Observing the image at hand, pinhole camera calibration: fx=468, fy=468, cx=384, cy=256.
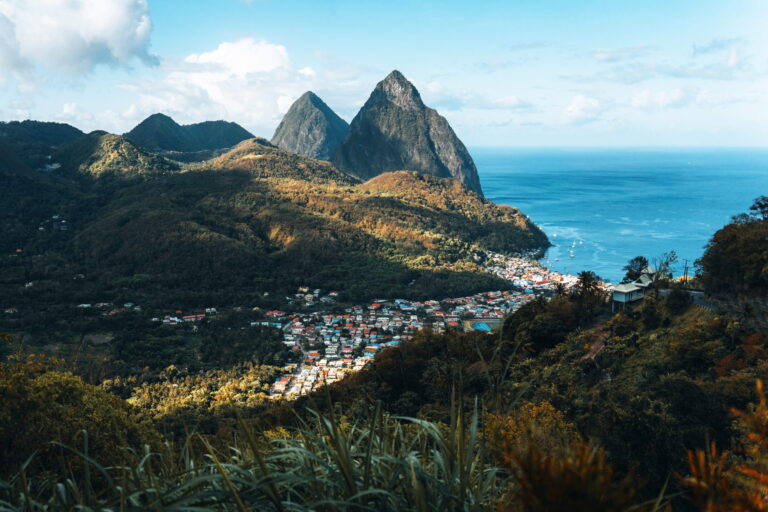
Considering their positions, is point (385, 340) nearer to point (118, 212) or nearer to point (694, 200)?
point (118, 212)

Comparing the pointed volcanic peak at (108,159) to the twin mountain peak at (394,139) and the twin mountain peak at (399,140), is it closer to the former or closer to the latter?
Answer: the twin mountain peak at (394,139)

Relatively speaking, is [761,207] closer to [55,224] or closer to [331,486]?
[331,486]

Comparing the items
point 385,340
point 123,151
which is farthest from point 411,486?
point 123,151

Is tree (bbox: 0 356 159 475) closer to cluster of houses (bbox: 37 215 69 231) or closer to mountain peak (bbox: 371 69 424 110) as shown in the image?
cluster of houses (bbox: 37 215 69 231)

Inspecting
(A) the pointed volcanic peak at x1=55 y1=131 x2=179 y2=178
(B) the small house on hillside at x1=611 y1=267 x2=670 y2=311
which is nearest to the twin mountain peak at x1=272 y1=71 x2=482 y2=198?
(A) the pointed volcanic peak at x1=55 y1=131 x2=179 y2=178

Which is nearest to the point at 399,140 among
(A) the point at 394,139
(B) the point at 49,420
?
(A) the point at 394,139

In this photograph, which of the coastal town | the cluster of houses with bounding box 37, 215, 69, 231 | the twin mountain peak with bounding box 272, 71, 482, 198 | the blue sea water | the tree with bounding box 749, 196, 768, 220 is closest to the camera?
the tree with bounding box 749, 196, 768, 220

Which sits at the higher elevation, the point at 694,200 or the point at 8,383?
the point at 694,200
